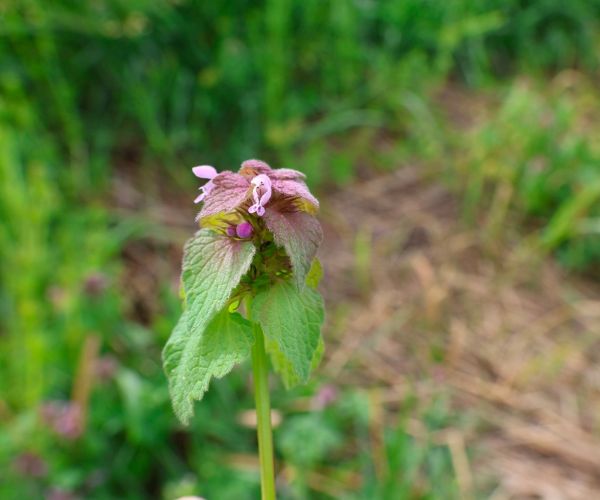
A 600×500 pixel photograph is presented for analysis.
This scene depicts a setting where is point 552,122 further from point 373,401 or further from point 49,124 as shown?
point 49,124

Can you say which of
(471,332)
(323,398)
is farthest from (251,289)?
(471,332)

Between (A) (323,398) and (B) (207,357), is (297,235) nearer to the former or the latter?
(B) (207,357)

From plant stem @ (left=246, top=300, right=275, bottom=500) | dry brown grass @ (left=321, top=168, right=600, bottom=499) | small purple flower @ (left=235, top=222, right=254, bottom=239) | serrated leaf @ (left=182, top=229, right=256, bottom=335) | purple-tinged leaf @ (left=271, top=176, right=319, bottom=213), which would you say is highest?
purple-tinged leaf @ (left=271, top=176, right=319, bottom=213)

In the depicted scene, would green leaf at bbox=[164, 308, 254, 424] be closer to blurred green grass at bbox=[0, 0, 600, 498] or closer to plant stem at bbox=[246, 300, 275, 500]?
plant stem at bbox=[246, 300, 275, 500]

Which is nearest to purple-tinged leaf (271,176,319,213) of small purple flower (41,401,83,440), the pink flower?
the pink flower

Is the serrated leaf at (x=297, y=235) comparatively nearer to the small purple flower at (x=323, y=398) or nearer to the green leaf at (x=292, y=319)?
the green leaf at (x=292, y=319)

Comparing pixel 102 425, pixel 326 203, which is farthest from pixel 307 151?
pixel 102 425

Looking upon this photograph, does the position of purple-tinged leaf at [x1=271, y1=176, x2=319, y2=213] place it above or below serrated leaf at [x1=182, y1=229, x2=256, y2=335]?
above
